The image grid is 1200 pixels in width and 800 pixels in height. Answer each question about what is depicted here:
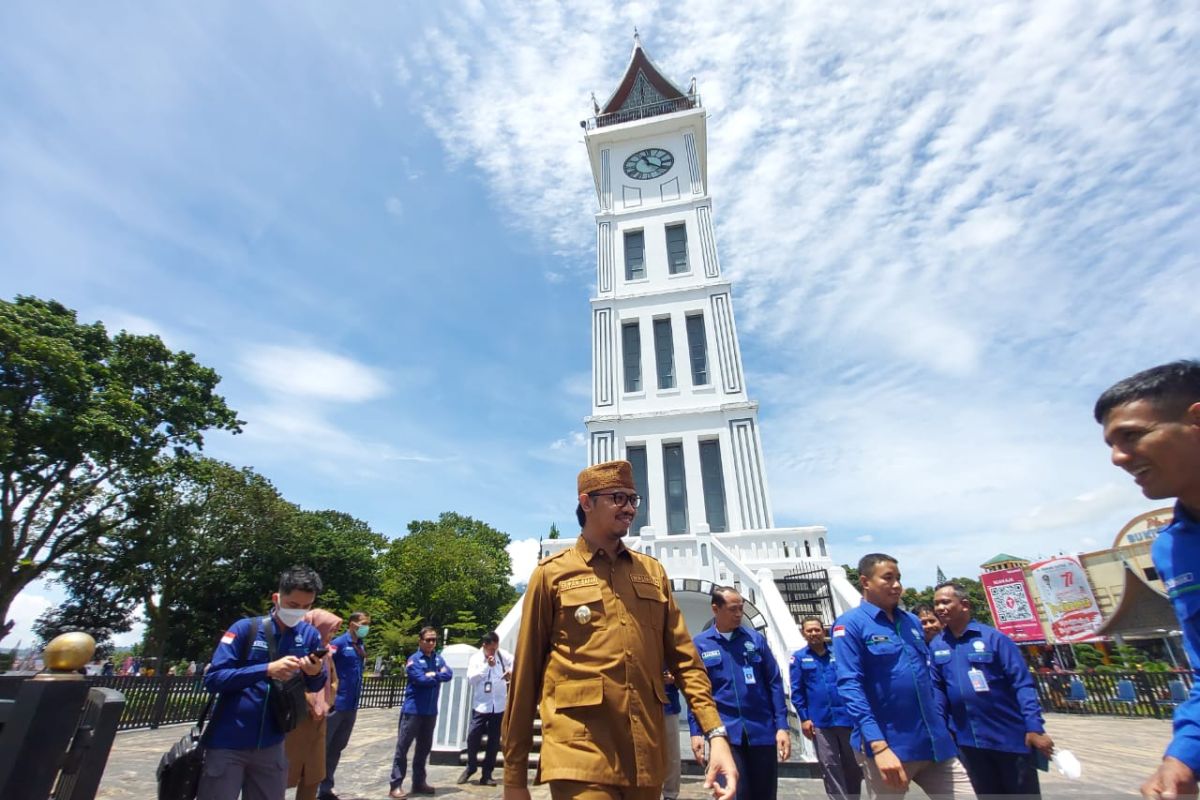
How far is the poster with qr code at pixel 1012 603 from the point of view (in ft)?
72.1

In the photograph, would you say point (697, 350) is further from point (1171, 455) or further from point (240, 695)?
point (1171, 455)

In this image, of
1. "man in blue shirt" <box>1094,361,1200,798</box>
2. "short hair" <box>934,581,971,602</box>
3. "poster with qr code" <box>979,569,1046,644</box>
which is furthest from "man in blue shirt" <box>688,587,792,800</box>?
"poster with qr code" <box>979,569,1046,644</box>

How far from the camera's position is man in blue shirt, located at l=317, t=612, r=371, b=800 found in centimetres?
549

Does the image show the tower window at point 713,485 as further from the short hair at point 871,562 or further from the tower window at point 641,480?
the short hair at point 871,562

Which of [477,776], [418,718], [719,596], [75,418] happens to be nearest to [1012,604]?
[477,776]

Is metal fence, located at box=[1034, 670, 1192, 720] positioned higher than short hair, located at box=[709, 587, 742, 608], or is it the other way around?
short hair, located at box=[709, 587, 742, 608]

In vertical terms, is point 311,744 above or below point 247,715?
below

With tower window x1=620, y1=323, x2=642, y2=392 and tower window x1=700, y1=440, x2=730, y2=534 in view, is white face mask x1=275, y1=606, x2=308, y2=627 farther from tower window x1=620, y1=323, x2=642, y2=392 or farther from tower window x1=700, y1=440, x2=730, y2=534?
tower window x1=620, y1=323, x2=642, y2=392

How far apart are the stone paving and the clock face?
807 inches

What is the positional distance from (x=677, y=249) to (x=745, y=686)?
1852cm

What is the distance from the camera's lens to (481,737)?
22.7ft

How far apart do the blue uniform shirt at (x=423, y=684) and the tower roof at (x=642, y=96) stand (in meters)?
23.5

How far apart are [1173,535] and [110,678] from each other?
47.5 ft

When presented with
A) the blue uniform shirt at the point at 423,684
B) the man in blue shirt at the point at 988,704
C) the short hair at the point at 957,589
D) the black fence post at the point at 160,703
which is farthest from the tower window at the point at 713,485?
the black fence post at the point at 160,703
